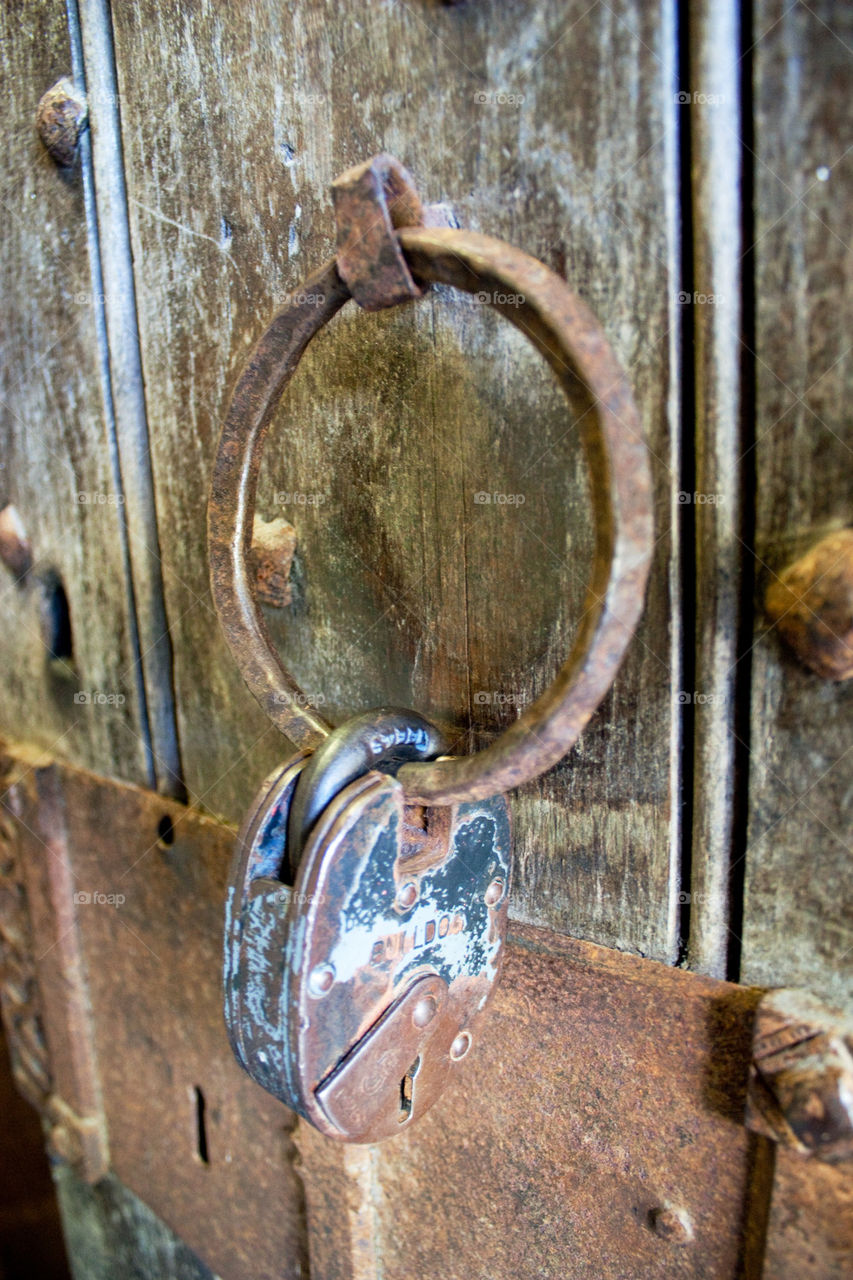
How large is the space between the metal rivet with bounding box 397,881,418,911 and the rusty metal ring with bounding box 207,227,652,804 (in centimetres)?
5

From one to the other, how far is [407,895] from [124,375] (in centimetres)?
51

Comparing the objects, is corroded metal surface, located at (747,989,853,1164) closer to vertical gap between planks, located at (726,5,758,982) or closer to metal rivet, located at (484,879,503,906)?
vertical gap between planks, located at (726,5,758,982)

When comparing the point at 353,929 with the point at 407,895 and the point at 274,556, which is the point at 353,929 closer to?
the point at 407,895

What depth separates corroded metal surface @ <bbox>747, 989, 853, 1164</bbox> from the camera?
16.3 inches

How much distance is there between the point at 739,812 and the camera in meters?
0.46

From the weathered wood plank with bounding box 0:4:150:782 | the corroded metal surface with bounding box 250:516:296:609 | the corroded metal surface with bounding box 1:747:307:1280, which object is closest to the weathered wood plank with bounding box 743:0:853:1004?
the corroded metal surface with bounding box 250:516:296:609

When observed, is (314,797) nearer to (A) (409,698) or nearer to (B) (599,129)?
(A) (409,698)

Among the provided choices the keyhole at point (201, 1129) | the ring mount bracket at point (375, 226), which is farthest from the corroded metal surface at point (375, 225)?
the keyhole at point (201, 1129)

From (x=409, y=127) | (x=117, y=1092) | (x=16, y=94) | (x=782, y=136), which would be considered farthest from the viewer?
(x=117, y=1092)

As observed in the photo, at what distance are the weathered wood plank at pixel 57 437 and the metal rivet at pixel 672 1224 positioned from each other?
0.56 m

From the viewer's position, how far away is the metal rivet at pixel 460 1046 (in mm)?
524

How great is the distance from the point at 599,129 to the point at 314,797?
1.25 feet

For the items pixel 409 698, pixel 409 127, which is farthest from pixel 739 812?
pixel 409 127

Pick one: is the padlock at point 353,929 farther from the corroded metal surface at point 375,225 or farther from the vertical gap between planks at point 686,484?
the corroded metal surface at point 375,225
